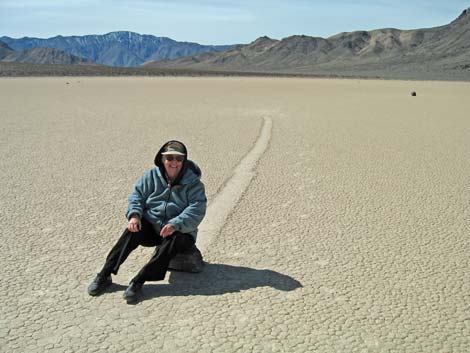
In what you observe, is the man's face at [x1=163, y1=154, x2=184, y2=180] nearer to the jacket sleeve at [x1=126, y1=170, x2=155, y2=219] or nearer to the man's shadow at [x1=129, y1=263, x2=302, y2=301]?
the jacket sleeve at [x1=126, y1=170, x2=155, y2=219]

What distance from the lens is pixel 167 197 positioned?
376 cm

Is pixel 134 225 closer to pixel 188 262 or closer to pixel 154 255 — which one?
pixel 154 255

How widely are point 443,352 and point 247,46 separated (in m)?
179

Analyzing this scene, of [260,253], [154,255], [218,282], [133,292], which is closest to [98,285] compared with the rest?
[133,292]

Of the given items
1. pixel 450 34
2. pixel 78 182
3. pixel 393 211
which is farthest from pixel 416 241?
pixel 450 34

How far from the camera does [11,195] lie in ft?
19.9

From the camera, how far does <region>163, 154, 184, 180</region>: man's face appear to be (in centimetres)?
364

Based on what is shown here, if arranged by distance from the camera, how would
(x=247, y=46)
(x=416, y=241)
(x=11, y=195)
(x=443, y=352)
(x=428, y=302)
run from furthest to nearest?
(x=247, y=46), (x=11, y=195), (x=416, y=241), (x=428, y=302), (x=443, y=352)

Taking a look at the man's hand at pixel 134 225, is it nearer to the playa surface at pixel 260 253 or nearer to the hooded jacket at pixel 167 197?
the hooded jacket at pixel 167 197

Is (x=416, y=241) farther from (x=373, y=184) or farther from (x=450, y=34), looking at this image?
(x=450, y=34)

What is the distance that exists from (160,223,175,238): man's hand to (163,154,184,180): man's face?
0.38 meters

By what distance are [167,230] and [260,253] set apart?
3.61 ft

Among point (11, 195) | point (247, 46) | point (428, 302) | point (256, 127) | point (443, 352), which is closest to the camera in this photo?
point (443, 352)

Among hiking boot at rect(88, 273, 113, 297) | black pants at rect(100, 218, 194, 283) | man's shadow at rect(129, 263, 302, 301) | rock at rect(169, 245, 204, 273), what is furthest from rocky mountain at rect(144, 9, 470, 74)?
hiking boot at rect(88, 273, 113, 297)
